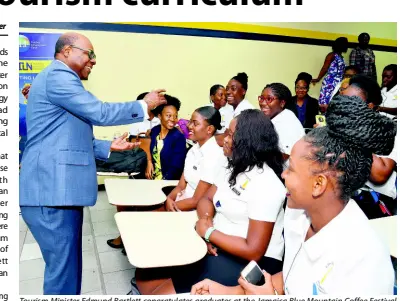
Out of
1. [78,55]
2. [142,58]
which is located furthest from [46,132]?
[142,58]

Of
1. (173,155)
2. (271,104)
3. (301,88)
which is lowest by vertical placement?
(173,155)

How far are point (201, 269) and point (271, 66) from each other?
4215mm

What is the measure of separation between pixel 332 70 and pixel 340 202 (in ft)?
14.8

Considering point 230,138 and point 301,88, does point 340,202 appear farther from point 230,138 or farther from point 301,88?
point 301,88

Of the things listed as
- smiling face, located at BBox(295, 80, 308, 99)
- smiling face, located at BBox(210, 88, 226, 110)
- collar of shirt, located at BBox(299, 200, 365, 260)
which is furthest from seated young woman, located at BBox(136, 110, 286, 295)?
smiling face, located at BBox(295, 80, 308, 99)

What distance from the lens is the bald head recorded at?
159cm

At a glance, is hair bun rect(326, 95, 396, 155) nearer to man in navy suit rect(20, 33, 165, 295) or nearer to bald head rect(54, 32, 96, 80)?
man in navy suit rect(20, 33, 165, 295)

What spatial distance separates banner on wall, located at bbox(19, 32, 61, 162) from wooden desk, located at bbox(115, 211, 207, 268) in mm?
2541

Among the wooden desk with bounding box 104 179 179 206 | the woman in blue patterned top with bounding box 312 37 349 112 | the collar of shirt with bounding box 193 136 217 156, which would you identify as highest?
the woman in blue patterned top with bounding box 312 37 349 112

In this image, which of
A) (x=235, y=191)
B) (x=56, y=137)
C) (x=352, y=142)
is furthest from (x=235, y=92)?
(x=352, y=142)

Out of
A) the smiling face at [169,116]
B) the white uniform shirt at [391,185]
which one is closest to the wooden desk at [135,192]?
the smiling face at [169,116]

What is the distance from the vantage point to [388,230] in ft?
4.78

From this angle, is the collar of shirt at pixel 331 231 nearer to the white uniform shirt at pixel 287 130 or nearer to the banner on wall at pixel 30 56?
the white uniform shirt at pixel 287 130

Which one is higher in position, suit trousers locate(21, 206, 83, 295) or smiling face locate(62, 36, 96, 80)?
smiling face locate(62, 36, 96, 80)
